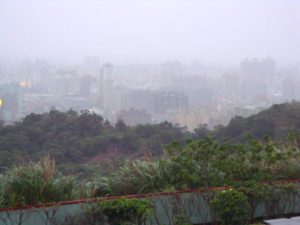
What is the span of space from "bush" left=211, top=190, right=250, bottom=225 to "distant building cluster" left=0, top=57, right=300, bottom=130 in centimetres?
1951

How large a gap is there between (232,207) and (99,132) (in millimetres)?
19337

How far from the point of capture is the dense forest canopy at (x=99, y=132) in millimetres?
19828

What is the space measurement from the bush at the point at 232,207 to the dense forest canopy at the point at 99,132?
13853mm

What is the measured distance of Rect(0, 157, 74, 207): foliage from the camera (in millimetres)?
4980

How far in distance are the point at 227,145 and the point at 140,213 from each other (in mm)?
2079

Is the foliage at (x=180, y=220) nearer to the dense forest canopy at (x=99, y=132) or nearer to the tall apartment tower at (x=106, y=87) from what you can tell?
the dense forest canopy at (x=99, y=132)

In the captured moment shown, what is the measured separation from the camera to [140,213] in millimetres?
4246

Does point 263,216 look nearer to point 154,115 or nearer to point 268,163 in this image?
point 268,163

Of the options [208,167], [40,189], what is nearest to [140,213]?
[40,189]

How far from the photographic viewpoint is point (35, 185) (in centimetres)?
504

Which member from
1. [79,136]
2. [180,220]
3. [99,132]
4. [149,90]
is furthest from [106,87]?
[180,220]

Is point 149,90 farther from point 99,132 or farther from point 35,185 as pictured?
point 35,185

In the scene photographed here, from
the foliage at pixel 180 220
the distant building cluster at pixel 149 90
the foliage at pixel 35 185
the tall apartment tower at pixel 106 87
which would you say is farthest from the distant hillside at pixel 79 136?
the foliage at pixel 180 220

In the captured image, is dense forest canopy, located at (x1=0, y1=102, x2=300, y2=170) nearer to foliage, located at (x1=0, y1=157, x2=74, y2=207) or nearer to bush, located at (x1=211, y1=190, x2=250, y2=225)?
foliage, located at (x1=0, y1=157, x2=74, y2=207)
